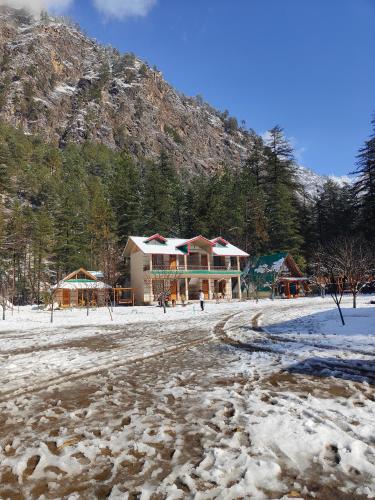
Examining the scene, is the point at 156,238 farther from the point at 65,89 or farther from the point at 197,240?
the point at 65,89

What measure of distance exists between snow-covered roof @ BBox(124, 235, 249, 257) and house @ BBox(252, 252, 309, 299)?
356 centimetres

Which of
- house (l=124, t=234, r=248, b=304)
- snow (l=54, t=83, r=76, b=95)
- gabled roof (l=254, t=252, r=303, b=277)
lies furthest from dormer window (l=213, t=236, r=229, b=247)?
snow (l=54, t=83, r=76, b=95)

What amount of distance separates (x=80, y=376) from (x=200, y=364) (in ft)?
8.89

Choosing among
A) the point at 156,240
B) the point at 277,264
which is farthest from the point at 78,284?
the point at 277,264

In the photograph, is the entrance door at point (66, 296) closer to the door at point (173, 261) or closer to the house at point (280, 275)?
the door at point (173, 261)

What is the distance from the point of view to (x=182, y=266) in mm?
41844

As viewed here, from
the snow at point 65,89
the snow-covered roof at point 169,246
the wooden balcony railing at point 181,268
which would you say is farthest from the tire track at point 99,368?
the snow at point 65,89

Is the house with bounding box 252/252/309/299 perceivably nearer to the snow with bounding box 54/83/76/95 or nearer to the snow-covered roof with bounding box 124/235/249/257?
the snow-covered roof with bounding box 124/235/249/257

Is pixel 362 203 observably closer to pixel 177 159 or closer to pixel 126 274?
pixel 126 274

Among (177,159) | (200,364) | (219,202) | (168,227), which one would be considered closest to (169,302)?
(168,227)

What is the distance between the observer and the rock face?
108875 millimetres

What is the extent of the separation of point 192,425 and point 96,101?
12934cm

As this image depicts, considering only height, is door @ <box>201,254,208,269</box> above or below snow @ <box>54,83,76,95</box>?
below

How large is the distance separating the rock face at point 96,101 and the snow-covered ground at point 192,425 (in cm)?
10541
